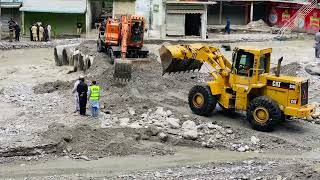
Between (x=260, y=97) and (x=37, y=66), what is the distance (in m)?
16.3

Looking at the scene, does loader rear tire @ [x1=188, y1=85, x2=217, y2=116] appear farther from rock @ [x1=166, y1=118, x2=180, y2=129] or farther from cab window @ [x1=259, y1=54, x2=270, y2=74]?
cab window @ [x1=259, y1=54, x2=270, y2=74]

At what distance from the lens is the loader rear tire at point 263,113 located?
59.1 ft

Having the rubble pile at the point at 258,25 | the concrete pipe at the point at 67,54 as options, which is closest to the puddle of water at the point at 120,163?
the concrete pipe at the point at 67,54

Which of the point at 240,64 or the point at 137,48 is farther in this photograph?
the point at 137,48

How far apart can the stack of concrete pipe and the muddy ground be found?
5.10m

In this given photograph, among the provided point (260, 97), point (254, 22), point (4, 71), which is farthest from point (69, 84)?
point (254, 22)

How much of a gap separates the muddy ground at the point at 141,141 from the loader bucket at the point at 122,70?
0.31 meters

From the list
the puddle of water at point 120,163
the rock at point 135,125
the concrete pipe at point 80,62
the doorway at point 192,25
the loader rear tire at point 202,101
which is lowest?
the puddle of water at point 120,163

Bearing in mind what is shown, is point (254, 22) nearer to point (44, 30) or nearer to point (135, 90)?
point (44, 30)

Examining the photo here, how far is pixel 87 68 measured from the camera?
28.1m

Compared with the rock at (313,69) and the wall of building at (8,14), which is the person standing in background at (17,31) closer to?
the wall of building at (8,14)

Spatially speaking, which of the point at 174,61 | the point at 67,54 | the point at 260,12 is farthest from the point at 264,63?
the point at 260,12

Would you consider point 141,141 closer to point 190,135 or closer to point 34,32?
point 190,135

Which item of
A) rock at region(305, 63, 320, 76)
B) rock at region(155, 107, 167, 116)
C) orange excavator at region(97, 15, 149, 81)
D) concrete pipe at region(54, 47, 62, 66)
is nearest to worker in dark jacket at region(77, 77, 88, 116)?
rock at region(155, 107, 167, 116)
